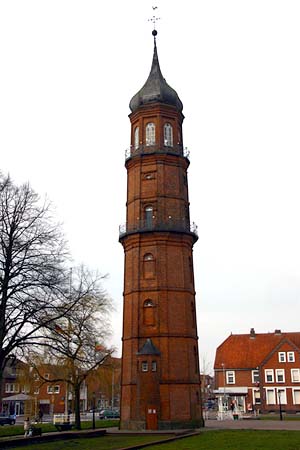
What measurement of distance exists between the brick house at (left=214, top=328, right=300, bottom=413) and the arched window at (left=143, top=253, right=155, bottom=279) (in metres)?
25.3

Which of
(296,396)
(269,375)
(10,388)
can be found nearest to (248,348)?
(269,375)

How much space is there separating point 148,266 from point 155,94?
44.1ft

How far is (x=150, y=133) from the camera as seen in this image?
40938mm

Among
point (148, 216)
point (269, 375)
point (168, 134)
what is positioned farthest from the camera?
point (269, 375)

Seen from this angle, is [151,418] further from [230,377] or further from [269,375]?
[230,377]

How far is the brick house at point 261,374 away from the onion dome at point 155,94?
103 feet

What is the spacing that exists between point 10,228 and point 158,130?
65.8 ft

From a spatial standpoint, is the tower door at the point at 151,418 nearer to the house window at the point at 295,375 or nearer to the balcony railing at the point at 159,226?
the balcony railing at the point at 159,226

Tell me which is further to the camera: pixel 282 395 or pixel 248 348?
pixel 248 348

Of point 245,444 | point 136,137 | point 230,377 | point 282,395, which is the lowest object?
point 245,444

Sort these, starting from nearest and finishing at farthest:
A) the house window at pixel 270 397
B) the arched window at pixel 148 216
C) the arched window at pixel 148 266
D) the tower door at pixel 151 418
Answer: the tower door at pixel 151 418 < the arched window at pixel 148 266 < the arched window at pixel 148 216 < the house window at pixel 270 397

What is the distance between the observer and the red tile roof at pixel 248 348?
6488 centimetres

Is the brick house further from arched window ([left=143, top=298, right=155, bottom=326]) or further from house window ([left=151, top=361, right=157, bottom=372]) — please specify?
house window ([left=151, top=361, right=157, bottom=372])

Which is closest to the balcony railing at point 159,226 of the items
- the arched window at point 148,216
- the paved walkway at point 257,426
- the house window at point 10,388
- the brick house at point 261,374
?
the arched window at point 148,216
